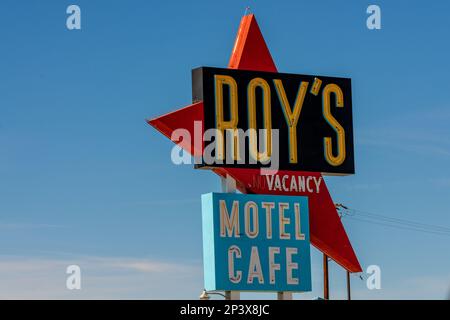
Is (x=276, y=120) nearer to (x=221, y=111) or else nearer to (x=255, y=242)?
(x=221, y=111)

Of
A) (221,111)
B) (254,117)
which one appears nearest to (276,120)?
(254,117)

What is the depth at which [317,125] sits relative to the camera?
31.2 m

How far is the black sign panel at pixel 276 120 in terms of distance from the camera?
97.7 feet

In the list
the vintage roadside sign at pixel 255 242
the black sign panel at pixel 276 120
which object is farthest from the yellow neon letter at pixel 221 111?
the vintage roadside sign at pixel 255 242

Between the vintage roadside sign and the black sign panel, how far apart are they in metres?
0.97

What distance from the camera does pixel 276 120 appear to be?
3066 cm

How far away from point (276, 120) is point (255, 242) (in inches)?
125

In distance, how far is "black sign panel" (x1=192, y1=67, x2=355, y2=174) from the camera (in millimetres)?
29766

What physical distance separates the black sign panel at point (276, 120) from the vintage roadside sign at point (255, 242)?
97cm

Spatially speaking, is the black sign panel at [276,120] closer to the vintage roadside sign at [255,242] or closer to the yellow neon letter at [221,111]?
the yellow neon letter at [221,111]
